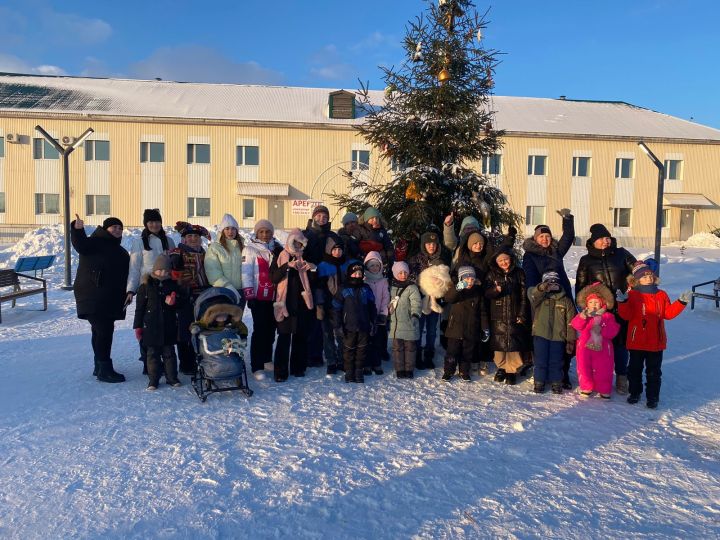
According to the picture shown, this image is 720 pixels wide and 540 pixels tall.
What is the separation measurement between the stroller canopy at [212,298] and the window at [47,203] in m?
29.7

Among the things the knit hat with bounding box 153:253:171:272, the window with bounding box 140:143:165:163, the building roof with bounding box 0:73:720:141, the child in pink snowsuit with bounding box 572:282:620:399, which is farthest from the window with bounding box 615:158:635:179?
the knit hat with bounding box 153:253:171:272

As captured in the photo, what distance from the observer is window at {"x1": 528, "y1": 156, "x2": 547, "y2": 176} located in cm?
3259

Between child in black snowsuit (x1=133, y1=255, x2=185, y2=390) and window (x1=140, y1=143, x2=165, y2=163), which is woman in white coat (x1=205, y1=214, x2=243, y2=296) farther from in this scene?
window (x1=140, y1=143, x2=165, y2=163)

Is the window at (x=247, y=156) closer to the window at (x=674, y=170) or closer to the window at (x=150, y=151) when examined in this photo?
the window at (x=150, y=151)

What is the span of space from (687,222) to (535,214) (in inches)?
418

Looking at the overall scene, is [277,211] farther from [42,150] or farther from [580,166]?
[580,166]

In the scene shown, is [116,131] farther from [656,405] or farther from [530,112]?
[656,405]

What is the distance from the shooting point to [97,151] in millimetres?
30469

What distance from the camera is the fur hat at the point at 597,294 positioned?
588 cm

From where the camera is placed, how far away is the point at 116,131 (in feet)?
99.3

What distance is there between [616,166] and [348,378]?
3222 cm

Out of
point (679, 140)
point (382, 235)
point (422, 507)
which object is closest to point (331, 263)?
point (382, 235)

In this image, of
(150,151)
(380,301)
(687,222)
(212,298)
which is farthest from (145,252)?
(687,222)

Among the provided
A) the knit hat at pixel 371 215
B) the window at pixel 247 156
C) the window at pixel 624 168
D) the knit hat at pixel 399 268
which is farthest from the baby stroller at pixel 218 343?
the window at pixel 624 168
